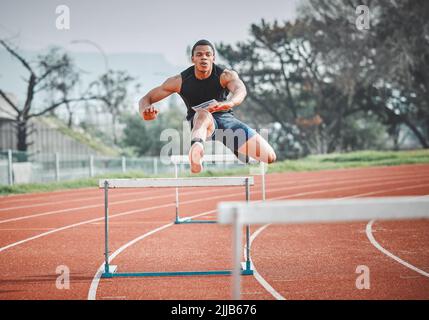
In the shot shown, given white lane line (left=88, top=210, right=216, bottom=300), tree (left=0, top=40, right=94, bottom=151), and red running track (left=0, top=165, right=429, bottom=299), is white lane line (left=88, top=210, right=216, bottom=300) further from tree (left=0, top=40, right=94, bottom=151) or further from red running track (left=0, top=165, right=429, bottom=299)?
tree (left=0, top=40, right=94, bottom=151)

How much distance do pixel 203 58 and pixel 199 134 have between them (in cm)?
74

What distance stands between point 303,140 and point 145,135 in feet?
31.0

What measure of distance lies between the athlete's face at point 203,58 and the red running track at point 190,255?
178 centimetres

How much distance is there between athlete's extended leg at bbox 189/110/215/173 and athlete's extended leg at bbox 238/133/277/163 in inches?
13.1

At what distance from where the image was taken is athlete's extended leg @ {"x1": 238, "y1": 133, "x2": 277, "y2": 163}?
424 cm

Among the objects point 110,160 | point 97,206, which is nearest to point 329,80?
point 110,160

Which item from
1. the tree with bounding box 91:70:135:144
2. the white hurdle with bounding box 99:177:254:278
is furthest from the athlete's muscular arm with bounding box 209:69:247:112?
the tree with bounding box 91:70:135:144

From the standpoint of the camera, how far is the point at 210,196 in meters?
12.3

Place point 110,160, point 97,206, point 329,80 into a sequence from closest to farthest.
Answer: point 97,206 → point 110,160 → point 329,80

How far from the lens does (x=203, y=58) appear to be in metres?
4.20

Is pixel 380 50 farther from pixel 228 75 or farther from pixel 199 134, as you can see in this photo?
pixel 199 134

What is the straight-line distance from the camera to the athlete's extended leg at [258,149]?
424 cm

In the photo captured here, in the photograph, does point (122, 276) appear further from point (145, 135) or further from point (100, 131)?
point (100, 131)
